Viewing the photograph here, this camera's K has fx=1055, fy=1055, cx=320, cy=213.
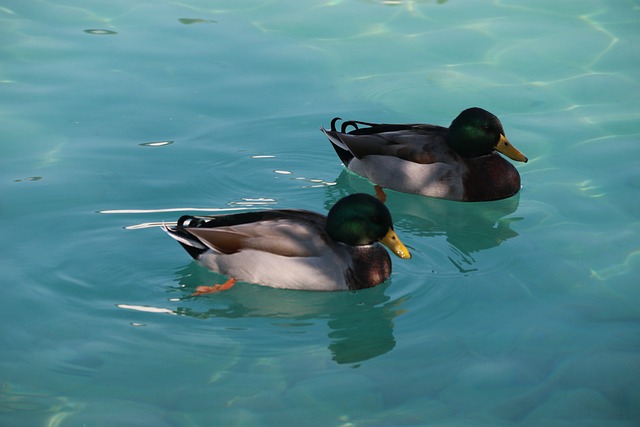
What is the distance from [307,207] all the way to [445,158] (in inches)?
49.6

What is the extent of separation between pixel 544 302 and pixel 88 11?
730 centimetres

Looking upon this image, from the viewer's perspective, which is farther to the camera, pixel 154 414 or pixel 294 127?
pixel 294 127

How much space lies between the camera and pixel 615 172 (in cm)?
866

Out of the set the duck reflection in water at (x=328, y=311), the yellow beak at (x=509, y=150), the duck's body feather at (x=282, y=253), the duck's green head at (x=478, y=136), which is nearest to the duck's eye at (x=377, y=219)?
the duck's body feather at (x=282, y=253)

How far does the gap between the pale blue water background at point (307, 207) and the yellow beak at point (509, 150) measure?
10.5 inches

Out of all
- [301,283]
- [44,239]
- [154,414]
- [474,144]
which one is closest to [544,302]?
[301,283]

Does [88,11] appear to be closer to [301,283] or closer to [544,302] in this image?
[301,283]

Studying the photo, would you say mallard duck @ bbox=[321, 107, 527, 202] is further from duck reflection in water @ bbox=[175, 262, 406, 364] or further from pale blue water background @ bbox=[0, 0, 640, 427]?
duck reflection in water @ bbox=[175, 262, 406, 364]

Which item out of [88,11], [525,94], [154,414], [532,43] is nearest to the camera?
[154,414]

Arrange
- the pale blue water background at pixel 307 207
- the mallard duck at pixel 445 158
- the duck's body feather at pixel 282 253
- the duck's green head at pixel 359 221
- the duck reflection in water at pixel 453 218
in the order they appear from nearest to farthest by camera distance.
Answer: the pale blue water background at pixel 307 207 < the duck's body feather at pixel 282 253 < the duck's green head at pixel 359 221 < the duck reflection in water at pixel 453 218 < the mallard duck at pixel 445 158

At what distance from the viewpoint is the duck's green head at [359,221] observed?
675cm

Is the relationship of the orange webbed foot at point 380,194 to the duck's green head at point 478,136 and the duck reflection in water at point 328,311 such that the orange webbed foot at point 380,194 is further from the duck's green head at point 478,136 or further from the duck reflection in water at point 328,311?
the duck reflection in water at point 328,311

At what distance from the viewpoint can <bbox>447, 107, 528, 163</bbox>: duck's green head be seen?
8.39 m

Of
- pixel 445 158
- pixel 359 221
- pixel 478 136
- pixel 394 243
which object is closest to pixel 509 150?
pixel 478 136
